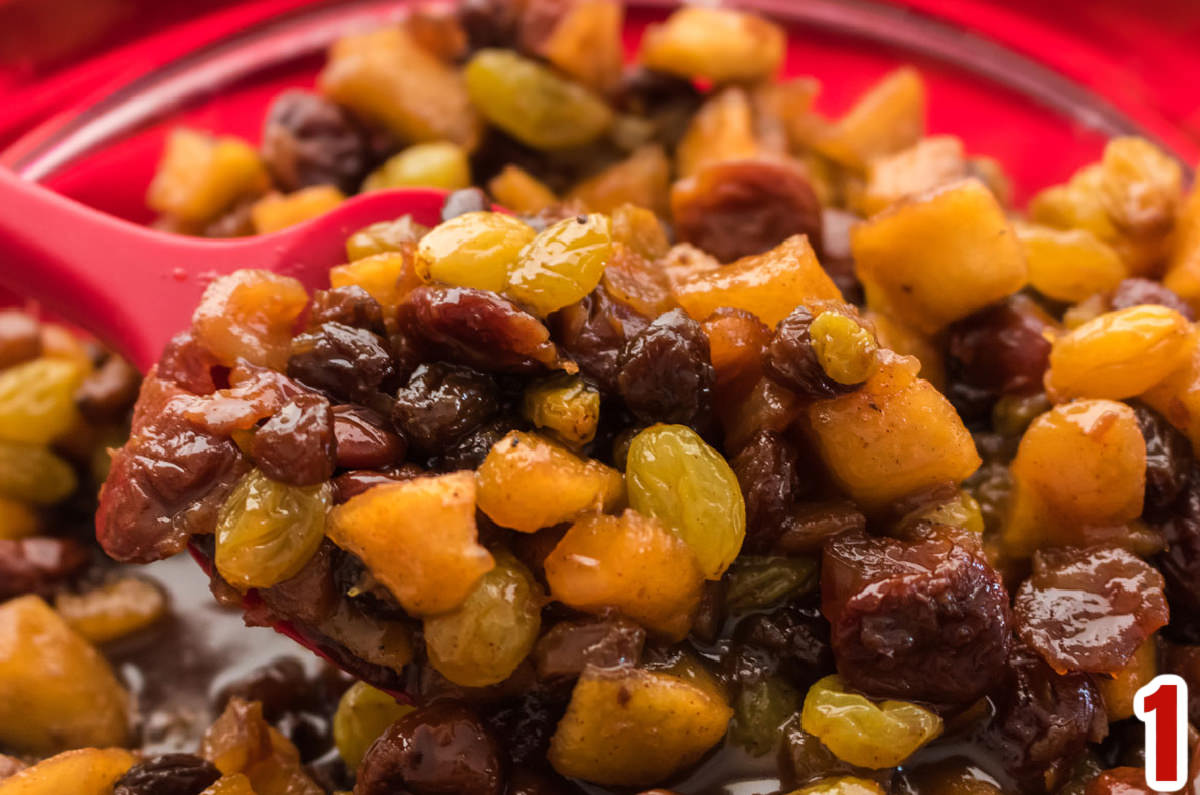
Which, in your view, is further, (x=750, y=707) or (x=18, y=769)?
(x=18, y=769)

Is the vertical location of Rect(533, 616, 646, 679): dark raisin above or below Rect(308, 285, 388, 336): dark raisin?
below

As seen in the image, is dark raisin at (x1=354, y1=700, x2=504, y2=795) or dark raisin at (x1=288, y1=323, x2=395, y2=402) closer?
dark raisin at (x1=354, y1=700, x2=504, y2=795)

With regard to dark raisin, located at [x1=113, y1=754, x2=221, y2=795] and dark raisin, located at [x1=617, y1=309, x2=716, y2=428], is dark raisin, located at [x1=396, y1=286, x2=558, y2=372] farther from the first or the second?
dark raisin, located at [x1=113, y1=754, x2=221, y2=795]

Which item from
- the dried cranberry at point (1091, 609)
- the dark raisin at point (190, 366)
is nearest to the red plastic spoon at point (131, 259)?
the dark raisin at point (190, 366)

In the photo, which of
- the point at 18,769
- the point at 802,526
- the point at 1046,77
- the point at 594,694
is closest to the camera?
the point at 594,694

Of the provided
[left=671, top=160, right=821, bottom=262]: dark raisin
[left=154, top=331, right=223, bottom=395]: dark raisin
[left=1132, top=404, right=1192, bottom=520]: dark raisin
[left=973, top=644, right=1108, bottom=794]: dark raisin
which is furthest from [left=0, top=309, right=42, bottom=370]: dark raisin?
[left=1132, top=404, right=1192, bottom=520]: dark raisin

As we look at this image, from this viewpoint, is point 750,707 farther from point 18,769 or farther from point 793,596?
point 18,769

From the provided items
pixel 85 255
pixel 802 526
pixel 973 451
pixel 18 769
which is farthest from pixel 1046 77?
pixel 18 769
